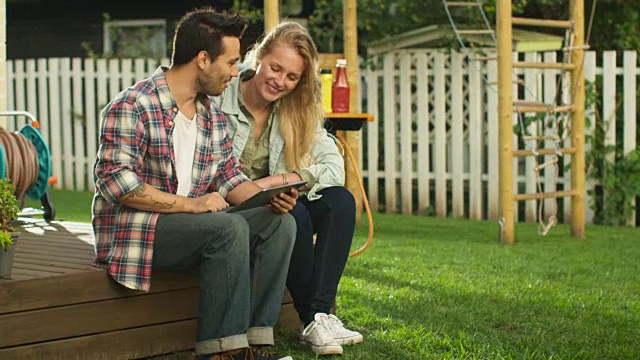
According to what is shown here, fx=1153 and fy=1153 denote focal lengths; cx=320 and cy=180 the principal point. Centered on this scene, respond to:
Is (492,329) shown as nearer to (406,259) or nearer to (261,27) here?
(406,259)

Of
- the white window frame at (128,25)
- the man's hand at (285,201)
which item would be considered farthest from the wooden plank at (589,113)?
the white window frame at (128,25)

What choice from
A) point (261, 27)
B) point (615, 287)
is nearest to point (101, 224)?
point (615, 287)

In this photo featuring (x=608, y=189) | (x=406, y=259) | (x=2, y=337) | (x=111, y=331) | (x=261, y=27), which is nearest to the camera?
(x=2, y=337)

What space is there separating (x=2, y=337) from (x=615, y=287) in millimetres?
3315

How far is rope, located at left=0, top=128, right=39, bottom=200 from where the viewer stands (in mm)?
6221

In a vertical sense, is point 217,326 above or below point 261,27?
below

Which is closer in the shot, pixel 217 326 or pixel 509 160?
pixel 217 326

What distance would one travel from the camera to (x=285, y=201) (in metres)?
3.94

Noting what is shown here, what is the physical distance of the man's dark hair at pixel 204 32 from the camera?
392 centimetres

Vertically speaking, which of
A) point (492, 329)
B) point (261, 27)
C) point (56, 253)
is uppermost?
point (261, 27)

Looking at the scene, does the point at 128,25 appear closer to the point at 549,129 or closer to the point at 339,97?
the point at 549,129

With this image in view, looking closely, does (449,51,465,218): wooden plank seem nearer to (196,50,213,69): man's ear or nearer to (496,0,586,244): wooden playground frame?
(496,0,586,244): wooden playground frame

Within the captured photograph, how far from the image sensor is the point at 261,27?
42.1 ft

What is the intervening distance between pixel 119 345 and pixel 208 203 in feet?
1.88
